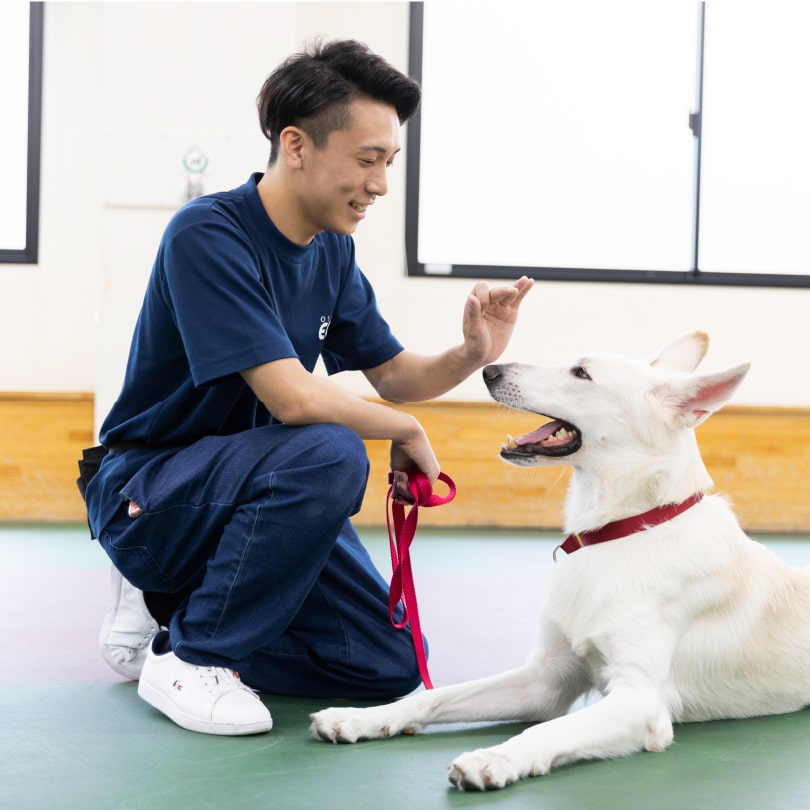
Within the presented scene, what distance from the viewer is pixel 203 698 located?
5.78 feet

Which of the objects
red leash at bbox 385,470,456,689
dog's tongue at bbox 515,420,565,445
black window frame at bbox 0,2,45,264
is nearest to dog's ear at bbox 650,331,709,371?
dog's tongue at bbox 515,420,565,445

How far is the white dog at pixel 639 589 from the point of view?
5.81ft

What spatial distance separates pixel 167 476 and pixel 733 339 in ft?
11.6

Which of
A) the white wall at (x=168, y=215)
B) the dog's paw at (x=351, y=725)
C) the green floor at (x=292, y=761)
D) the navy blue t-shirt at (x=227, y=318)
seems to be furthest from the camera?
the white wall at (x=168, y=215)

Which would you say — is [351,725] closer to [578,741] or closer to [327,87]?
[578,741]

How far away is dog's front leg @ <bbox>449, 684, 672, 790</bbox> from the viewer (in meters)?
1.50

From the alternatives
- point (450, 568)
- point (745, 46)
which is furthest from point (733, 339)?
point (450, 568)

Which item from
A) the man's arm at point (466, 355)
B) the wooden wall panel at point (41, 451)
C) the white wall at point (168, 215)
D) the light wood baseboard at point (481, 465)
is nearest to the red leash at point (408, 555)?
the man's arm at point (466, 355)

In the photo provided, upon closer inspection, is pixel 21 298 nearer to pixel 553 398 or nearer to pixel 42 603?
pixel 42 603

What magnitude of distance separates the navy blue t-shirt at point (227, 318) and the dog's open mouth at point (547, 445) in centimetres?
48

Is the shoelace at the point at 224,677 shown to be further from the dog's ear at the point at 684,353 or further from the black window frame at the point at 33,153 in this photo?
the black window frame at the point at 33,153

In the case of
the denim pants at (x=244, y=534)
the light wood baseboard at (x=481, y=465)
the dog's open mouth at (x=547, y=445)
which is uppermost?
the dog's open mouth at (x=547, y=445)

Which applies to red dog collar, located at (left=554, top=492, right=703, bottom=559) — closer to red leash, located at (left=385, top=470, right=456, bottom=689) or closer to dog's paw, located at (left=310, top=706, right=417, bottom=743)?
red leash, located at (left=385, top=470, right=456, bottom=689)

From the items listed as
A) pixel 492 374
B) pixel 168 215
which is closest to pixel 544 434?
pixel 492 374
